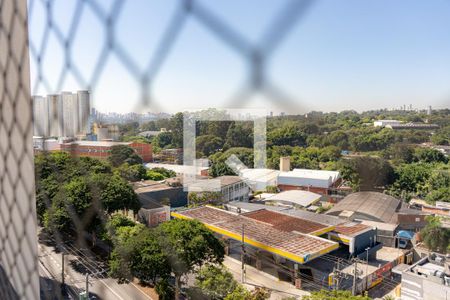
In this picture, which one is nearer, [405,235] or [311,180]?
[405,235]

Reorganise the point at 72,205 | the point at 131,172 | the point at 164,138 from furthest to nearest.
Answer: the point at 131,172, the point at 72,205, the point at 164,138

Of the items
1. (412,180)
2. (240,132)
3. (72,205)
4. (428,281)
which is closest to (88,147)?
(240,132)

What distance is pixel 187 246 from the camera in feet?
8.82

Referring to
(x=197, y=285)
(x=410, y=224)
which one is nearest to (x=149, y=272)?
(x=197, y=285)

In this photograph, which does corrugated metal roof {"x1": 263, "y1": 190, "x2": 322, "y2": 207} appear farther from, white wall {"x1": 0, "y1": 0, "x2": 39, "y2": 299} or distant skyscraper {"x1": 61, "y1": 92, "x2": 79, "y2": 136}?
white wall {"x1": 0, "y1": 0, "x2": 39, "y2": 299}

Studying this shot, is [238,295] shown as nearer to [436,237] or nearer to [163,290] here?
[163,290]

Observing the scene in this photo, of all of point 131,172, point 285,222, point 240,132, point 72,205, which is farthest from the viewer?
point 131,172

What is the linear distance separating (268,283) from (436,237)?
204 centimetres

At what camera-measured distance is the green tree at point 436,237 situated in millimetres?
3838

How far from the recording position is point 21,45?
43cm

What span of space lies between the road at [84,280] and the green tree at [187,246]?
495mm

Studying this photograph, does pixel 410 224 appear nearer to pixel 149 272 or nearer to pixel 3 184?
pixel 149 272

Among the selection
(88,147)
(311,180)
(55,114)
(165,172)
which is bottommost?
(311,180)

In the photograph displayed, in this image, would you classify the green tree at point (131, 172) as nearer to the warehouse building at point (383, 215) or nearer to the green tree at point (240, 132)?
the warehouse building at point (383, 215)
